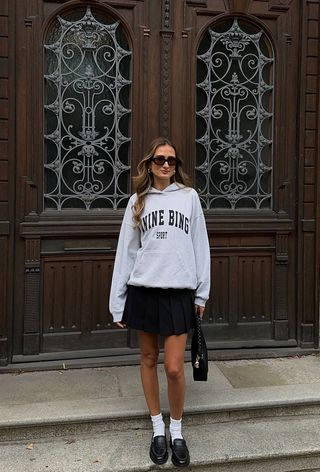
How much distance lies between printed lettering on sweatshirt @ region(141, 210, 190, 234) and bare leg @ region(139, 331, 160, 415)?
694 millimetres

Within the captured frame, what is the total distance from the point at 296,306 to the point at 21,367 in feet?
8.71

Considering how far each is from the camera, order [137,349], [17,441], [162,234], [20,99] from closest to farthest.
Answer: [162,234]
[17,441]
[20,99]
[137,349]

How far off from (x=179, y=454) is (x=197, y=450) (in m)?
0.27

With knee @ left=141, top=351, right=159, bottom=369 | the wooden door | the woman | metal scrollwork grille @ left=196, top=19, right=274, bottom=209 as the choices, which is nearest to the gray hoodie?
the woman

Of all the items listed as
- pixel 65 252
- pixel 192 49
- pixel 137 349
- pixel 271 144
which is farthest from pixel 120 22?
pixel 137 349

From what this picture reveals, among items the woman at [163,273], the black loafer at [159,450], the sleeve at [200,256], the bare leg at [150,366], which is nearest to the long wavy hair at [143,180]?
the woman at [163,273]

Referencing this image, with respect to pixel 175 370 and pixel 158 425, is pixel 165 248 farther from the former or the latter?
pixel 158 425

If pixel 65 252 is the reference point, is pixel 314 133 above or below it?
above

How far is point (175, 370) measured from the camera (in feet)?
10.6

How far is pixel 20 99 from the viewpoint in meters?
4.52

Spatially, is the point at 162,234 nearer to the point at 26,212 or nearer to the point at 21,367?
the point at 26,212

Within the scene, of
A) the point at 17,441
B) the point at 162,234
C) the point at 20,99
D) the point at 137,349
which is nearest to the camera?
the point at 162,234

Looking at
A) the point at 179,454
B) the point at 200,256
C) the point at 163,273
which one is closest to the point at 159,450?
the point at 179,454

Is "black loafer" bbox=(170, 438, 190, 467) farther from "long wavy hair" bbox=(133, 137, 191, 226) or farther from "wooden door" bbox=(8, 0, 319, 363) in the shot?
"wooden door" bbox=(8, 0, 319, 363)
